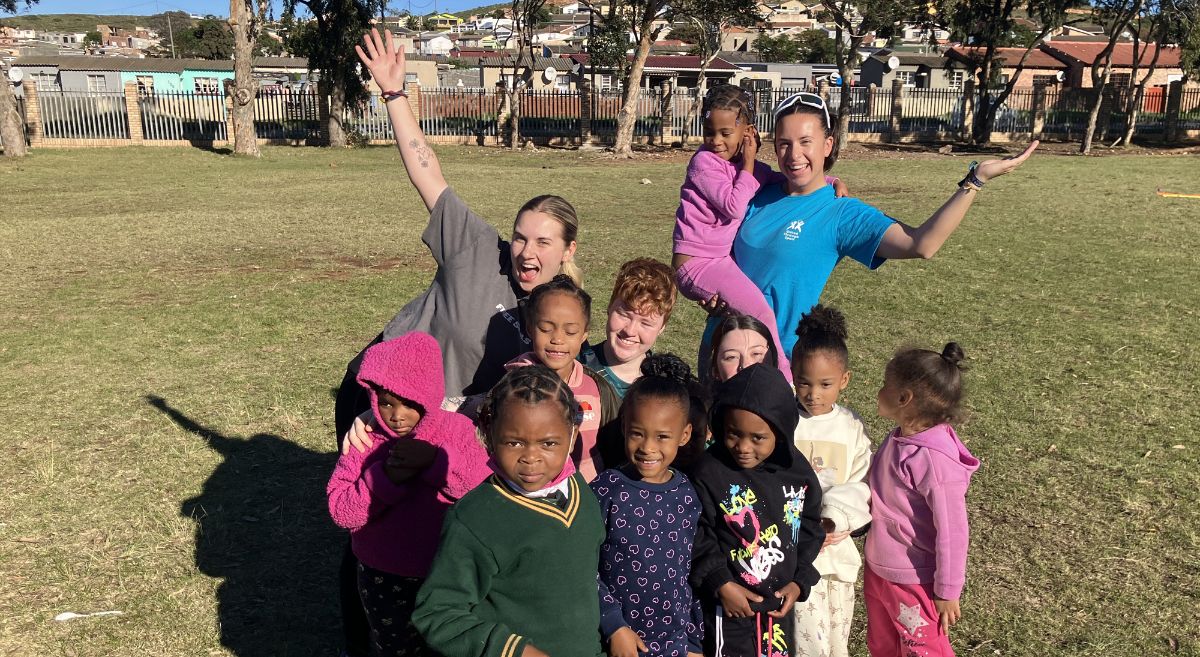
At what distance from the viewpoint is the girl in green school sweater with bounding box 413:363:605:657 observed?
2320mm

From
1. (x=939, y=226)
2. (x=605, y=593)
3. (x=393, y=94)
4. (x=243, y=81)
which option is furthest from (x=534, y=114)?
(x=605, y=593)

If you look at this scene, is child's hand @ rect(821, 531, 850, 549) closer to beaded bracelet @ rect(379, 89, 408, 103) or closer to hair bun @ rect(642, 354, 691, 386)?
hair bun @ rect(642, 354, 691, 386)

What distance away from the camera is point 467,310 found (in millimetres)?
Answer: 3486

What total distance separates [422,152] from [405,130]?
0.11 m

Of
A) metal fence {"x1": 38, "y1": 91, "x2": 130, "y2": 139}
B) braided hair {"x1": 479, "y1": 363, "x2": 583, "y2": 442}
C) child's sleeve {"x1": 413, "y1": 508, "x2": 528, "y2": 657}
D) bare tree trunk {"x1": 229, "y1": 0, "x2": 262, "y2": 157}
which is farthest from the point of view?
metal fence {"x1": 38, "y1": 91, "x2": 130, "y2": 139}

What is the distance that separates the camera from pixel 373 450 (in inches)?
114

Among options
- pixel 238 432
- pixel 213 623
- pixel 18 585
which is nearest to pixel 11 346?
pixel 238 432

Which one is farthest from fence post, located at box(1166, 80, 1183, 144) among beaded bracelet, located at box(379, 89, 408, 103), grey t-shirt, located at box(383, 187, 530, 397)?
grey t-shirt, located at box(383, 187, 530, 397)

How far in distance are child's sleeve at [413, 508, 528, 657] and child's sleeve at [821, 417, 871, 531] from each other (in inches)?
48.9

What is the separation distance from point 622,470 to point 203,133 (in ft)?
102

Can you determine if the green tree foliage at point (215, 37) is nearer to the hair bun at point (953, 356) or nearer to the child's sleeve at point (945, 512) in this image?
the hair bun at point (953, 356)

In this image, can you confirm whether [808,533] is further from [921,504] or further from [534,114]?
[534,114]

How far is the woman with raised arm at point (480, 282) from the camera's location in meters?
3.48

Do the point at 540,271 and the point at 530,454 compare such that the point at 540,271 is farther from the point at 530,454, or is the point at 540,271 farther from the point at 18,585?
the point at 18,585
